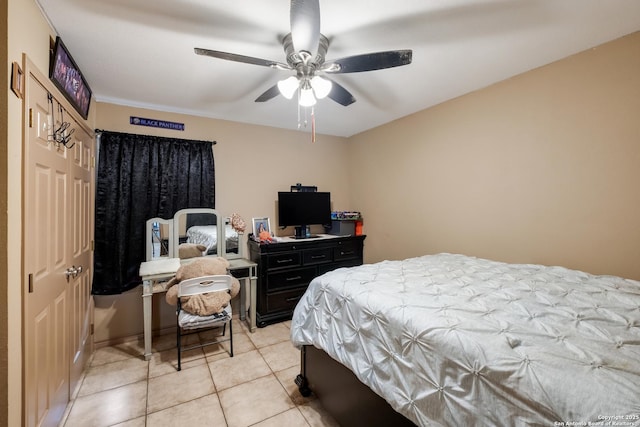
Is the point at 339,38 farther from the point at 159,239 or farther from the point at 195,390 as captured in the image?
the point at 195,390

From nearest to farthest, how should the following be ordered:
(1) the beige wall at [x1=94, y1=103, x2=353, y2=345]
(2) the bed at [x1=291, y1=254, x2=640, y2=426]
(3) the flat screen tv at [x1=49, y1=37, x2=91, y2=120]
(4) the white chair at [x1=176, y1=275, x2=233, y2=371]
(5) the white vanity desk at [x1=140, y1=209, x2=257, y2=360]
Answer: (2) the bed at [x1=291, y1=254, x2=640, y2=426] → (3) the flat screen tv at [x1=49, y1=37, x2=91, y2=120] → (4) the white chair at [x1=176, y1=275, x2=233, y2=371] → (5) the white vanity desk at [x1=140, y1=209, x2=257, y2=360] → (1) the beige wall at [x1=94, y1=103, x2=353, y2=345]

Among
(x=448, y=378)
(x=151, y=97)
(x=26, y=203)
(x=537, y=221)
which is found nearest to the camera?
(x=448, y=378)

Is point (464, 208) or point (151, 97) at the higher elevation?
point (151, 97)

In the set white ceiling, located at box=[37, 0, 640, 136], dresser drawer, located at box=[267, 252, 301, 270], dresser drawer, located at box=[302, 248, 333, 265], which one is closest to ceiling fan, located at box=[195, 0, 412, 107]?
white ceiling, located at box=[37, 0, 640, 136]

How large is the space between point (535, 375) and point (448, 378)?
0.28 metres

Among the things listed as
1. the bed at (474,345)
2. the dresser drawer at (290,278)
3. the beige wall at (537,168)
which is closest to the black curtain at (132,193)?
the dresser drawer at (290,278)

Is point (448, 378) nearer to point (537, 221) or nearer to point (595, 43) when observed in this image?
point (537, 221)

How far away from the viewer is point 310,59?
5.05ft

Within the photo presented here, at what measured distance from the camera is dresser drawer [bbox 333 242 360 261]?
3.58m

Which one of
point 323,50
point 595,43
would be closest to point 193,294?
point 323,50

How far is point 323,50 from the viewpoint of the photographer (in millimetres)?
1754

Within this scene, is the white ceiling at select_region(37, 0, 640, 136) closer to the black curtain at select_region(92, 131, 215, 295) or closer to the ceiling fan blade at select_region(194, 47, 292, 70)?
the ceiling fan blade at select_region(194, 47, 292, 70)

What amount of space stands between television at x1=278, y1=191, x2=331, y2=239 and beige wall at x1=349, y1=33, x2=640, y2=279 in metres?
1.11

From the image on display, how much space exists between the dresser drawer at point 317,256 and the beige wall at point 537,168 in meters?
1.00
